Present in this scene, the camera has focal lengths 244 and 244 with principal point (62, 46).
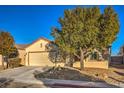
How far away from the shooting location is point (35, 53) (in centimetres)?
2420

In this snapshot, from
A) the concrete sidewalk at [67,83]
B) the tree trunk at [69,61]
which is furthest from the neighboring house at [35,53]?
the concrete sidewalk at [67,83]

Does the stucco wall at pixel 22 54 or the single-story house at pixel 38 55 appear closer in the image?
the single-story house at pixel 38 55

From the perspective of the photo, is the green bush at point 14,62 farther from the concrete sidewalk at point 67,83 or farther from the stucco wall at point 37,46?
the concrete sidewalk at point 67,83

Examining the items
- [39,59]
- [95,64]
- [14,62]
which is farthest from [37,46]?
[95,64]

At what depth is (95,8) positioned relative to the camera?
17.4 m

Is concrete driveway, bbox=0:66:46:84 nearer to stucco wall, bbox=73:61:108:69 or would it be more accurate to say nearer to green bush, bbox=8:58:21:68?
green bush, bbox=8:58:21:68

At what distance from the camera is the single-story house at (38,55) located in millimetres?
22422

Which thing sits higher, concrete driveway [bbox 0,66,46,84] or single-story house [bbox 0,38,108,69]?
single-story house [bbox 0,38,108,69]

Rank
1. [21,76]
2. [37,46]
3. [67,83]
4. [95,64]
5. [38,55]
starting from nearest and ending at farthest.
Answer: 1. [67,83]
2. [21,76]
3. [95,64]
4. [38,55]
5. [37,46]

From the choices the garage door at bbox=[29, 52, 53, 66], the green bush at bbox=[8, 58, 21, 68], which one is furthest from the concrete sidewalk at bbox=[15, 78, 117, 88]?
the garage door at bbox=[29, 52, 53, 66]

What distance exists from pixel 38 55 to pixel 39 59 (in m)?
0.64

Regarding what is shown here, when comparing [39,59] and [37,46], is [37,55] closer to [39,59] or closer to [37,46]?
[39,59]

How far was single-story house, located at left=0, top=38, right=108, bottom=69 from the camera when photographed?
73.6 ft
